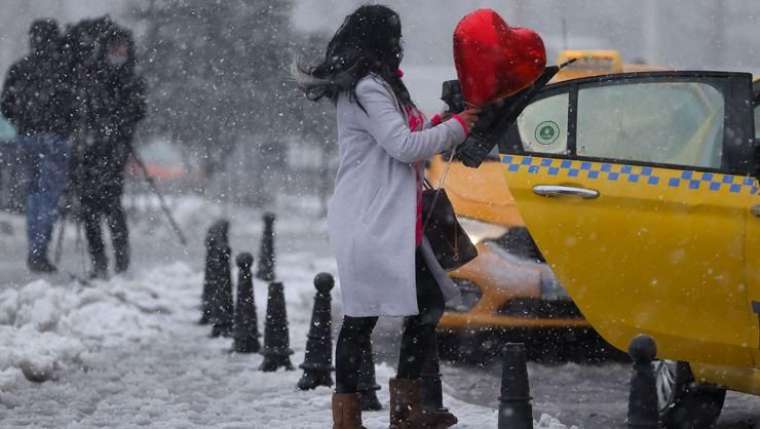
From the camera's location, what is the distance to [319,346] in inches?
283

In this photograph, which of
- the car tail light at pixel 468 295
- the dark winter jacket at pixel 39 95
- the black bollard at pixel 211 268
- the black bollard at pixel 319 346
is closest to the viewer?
the black bollard at pixel 319 346

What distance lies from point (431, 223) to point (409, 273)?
315mm

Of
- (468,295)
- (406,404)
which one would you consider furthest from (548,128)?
(468,295)

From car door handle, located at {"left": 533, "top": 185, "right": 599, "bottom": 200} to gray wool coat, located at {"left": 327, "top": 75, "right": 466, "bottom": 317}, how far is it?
2.48 feet

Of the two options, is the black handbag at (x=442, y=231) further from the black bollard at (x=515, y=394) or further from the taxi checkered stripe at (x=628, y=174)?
the taxi checkered stripe at (x=628, y=174)

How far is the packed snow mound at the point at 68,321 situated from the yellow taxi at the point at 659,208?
9.53ft

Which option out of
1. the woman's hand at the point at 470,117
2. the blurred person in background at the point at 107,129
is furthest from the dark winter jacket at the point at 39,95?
the woman's hand at the point at 470,117

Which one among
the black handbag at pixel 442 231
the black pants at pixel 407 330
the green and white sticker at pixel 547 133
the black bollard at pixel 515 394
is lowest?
the black bollard at pixel 515 394

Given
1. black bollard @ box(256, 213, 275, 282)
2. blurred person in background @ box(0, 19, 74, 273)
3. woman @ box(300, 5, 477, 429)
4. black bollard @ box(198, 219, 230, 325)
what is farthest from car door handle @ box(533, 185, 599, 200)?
blurred person in background @ box(0, 19, 74, 273)

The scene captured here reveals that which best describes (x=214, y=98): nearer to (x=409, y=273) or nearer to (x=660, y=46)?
(x=660, y=46)

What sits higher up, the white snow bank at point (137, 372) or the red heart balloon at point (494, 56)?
the red heart balloon at point (494, 56)

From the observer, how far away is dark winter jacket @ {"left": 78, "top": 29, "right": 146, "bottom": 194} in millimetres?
12672

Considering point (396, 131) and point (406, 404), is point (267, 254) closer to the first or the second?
point (406, 404)

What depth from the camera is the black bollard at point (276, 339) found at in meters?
7.80
